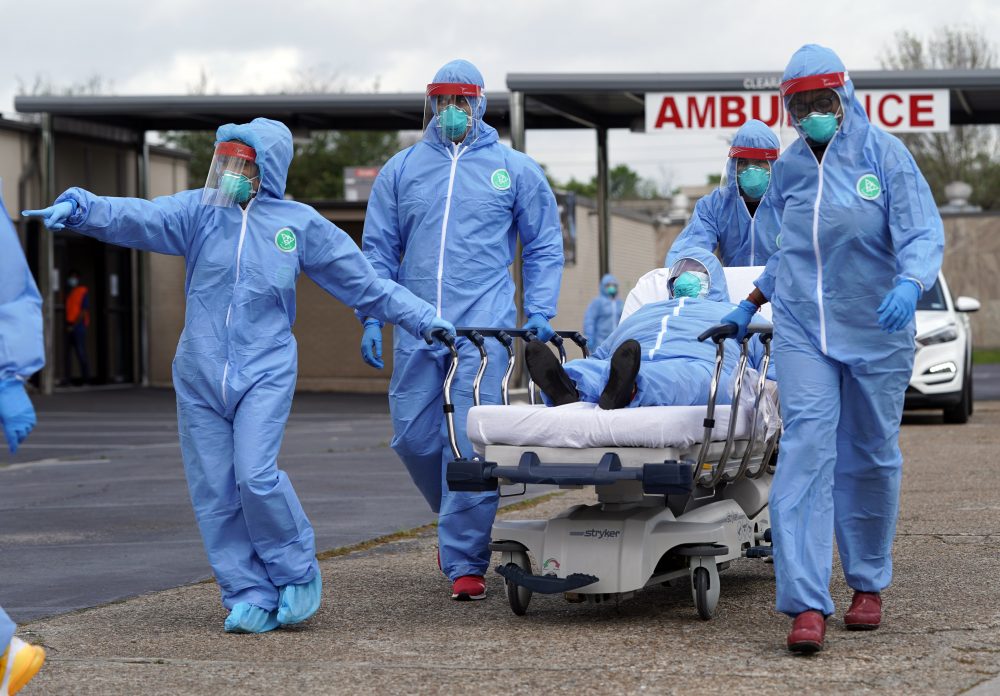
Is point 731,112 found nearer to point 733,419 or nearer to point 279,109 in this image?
point 279,109

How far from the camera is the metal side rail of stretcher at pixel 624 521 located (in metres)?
5.98

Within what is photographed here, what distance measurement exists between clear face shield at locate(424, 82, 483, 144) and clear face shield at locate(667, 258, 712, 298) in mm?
1147

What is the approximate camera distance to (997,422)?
17.8m

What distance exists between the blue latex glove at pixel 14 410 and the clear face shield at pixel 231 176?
187 cm

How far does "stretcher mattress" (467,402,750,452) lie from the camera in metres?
5.97

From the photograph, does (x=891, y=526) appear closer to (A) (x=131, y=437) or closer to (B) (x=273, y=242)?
(B) (x=273, y=242)

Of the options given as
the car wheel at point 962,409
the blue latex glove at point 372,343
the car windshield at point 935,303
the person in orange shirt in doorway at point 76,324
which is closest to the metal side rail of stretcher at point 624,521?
the blue latex glove at point 372,343

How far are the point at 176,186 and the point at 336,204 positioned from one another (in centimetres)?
530

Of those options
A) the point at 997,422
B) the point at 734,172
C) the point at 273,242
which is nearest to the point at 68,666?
the point at 273,242

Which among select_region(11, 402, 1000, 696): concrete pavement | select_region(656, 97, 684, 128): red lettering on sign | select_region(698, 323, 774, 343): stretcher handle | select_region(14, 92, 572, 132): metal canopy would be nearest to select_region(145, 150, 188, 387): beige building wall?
select_region(14, 92, 572, 132): metal canopy

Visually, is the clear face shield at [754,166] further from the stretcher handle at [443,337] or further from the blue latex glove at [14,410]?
the blue latex glove at [14,410]

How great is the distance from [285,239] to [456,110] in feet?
4.38

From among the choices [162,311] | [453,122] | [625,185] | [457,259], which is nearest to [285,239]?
[457,259]

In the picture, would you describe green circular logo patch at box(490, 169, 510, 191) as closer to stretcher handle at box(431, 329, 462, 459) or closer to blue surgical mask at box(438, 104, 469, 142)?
blue surgical mask at box(438, 104, 469, 142)
